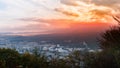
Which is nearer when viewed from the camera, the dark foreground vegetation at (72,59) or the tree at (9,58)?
the dark foreground vegetation at (72,59)

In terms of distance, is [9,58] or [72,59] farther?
[9,58]

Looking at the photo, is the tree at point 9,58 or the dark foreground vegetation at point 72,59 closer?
the dark foreground vegetation at point 72,59

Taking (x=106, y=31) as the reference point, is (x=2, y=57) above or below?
below

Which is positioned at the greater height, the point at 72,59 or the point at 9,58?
the point at 9,58

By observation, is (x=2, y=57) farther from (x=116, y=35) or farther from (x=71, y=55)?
(x=116, y=35)

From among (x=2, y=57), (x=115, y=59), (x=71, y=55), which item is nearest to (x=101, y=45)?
(x=71, y=55)

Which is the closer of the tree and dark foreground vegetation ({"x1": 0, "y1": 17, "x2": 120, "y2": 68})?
dark foreground vegetation ({"x1": 0, "y1": 17, "x2": 120, "y2": 68})

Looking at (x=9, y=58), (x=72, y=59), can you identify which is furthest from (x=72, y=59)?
(x=9, y=58)

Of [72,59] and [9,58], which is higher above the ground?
[9,58]

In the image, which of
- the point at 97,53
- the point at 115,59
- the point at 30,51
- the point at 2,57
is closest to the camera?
the point at 115,59

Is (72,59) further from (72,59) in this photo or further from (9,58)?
(9,58)

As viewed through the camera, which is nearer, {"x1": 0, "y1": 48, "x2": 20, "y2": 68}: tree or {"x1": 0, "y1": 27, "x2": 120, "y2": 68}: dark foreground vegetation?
{"x1": 0, "y1": 27, "x2": 120, "y2": 68}: dark foreground vegetation
